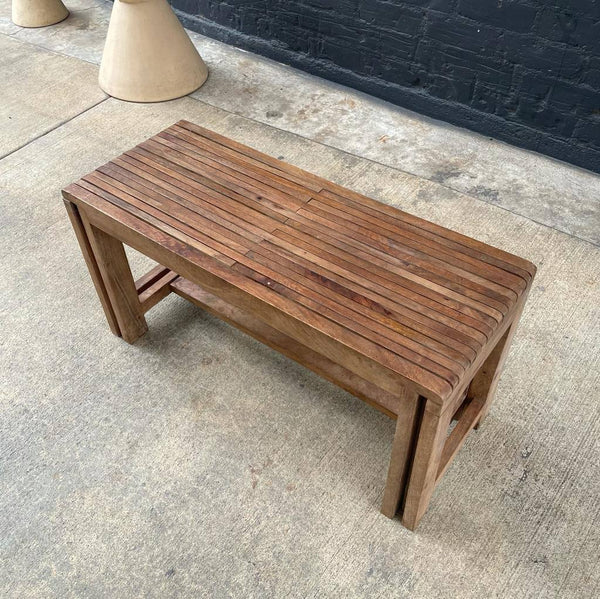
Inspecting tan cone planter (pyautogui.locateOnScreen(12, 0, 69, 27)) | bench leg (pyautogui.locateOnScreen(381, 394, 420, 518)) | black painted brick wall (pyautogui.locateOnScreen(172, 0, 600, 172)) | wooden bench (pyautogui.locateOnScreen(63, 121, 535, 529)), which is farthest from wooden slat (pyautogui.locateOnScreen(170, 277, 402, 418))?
tan cone planter (pyautogui.locateOnScreen(12, 0, 69, 27))

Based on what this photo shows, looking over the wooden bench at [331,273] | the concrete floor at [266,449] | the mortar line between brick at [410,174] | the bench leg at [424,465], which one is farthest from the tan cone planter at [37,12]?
the bench leg at [424,465]

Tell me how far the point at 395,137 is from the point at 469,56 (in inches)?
18.4

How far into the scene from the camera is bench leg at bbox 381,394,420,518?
4.30 feet

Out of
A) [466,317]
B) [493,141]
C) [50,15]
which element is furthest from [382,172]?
[50,15]

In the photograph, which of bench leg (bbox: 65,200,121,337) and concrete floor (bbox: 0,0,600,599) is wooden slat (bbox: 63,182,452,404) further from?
concrete floor (bbox: 0,0,600,599)

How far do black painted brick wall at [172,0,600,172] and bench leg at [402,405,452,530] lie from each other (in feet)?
6.07

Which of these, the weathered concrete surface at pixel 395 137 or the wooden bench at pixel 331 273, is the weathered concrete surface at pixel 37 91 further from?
the wooden bench at pixel 331 273

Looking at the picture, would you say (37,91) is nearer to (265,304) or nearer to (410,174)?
(410,174)

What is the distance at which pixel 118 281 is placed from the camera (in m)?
1.91

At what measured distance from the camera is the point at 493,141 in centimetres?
296

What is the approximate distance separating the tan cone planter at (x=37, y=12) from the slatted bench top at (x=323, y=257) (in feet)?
8.53

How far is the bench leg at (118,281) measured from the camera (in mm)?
1813

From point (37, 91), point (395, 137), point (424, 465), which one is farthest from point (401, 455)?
point (37, 91)

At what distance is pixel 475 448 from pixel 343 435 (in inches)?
14.4
